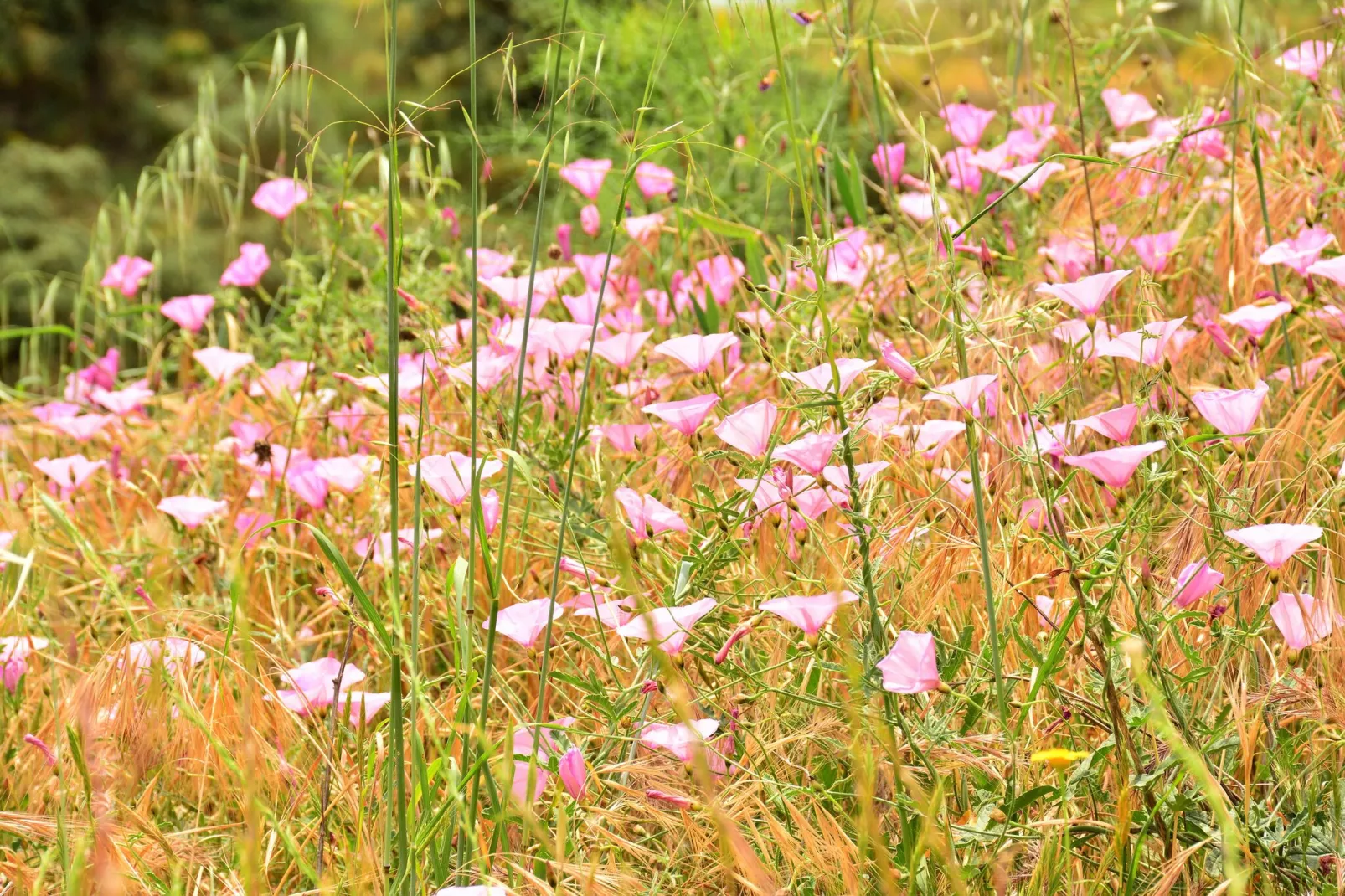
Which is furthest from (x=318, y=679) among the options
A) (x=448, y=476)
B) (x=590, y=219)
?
(x=590, y=219)

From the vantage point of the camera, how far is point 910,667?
952 millimetres

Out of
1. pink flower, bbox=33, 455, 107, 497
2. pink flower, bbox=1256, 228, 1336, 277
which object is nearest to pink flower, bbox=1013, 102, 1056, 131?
pink flower, bbox=1256, 228, 1336, 277

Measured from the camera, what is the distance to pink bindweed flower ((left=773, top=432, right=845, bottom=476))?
1.02 m

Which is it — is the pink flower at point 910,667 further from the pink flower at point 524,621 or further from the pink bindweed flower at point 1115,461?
the pink flower at point 524,621

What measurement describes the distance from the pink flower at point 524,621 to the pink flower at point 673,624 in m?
0.09

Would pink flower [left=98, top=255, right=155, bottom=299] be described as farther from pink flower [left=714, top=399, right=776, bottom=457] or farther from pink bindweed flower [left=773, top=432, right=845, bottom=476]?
pink bindweed flower [left=773, top=432, right=845, bottom=476]

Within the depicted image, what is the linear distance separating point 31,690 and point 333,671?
592mm

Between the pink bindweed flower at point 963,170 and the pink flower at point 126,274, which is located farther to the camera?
the pink flower at point 126,274

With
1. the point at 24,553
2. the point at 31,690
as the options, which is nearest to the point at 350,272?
the point at 24,553

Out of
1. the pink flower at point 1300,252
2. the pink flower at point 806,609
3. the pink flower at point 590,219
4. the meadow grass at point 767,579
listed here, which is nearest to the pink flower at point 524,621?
the meadow grass at point 767,579

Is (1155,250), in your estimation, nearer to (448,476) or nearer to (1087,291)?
(1087,291)

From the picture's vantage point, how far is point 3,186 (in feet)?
25.4

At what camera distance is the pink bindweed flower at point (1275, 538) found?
95 cm

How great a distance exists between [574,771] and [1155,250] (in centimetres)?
129
